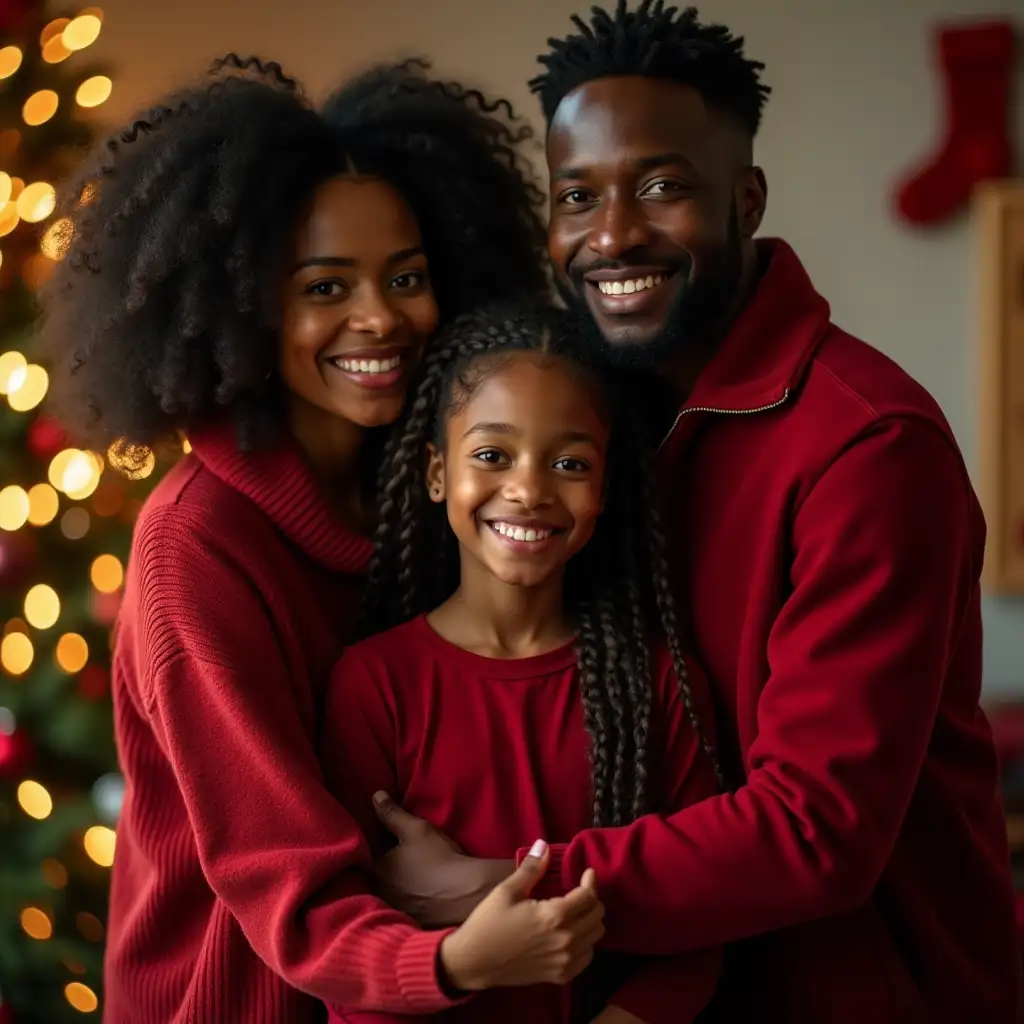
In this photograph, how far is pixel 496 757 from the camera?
5.13ft

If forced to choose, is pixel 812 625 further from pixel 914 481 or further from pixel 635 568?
pixel 635 568

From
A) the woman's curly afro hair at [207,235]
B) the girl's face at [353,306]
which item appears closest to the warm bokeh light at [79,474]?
the woman's curly afro hair at [207,235]

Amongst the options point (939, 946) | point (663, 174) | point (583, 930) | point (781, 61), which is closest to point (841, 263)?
point (781, 61)

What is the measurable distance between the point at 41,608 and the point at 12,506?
0.21 metres

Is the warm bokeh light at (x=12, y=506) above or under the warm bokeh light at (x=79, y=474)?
under

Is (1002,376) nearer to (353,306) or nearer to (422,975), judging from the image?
(353,306)

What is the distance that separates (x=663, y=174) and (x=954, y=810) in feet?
2.86

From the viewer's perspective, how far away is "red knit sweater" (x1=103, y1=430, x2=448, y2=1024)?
1.45 metres

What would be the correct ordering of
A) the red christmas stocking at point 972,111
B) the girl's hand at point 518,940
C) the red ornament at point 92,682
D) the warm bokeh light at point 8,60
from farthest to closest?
the red christmas stocking at point 972,111
the red ornament at point 92,682
the warm bokeh light at point 8,60
the girl's hand at point 518,940

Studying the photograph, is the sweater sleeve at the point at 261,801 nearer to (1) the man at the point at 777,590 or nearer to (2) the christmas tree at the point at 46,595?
(1) the man at the point at 777,590

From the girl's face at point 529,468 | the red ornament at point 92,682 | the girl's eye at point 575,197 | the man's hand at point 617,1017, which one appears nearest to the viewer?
the man's hand at point 617,1017

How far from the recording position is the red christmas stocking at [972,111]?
11.3 feet

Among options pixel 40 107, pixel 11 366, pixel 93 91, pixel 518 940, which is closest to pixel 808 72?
pixel 93 91

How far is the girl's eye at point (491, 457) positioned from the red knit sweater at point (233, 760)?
0.25 metres
